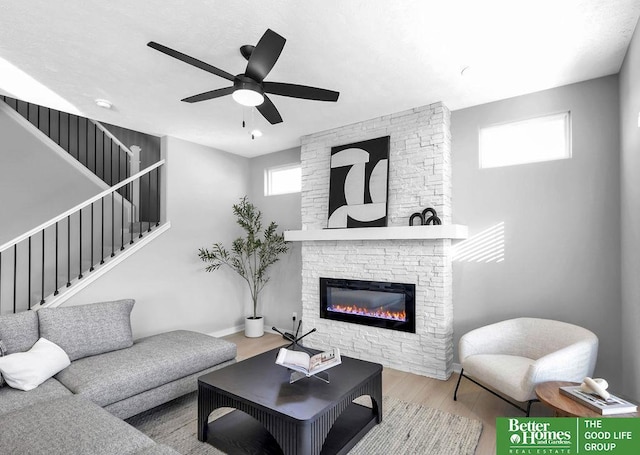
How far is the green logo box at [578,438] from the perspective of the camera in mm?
1812

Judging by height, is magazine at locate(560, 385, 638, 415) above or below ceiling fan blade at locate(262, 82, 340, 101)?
below

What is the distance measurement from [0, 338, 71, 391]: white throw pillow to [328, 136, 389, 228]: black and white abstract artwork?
2.86 meters

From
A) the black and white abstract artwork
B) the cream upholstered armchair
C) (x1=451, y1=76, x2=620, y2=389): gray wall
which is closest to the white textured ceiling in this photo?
(x1=451, y1=76, x2=620, y2=389): gray wall

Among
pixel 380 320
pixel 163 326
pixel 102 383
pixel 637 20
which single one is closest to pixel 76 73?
pixel 102 383

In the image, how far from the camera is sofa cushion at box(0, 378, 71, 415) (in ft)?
6.84

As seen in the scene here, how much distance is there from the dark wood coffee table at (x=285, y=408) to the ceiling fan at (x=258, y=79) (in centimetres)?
195

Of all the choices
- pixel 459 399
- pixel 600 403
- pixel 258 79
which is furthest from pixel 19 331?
pixel 600 403

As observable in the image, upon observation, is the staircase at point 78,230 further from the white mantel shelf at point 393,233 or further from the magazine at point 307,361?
the magazine at point 307,361

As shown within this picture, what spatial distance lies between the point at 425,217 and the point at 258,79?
2.27 m

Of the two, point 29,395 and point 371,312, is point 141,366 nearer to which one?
point 29,395

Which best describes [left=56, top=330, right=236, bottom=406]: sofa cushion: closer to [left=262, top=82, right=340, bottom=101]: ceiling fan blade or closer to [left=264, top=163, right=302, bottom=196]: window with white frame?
[left=262, top=82, right=340, bottom=101]: ceiling fan blade

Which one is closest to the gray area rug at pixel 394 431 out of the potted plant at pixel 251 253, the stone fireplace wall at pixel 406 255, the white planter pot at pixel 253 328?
the stone fireplace wall at pixel 406 255

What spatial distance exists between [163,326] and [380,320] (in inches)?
110

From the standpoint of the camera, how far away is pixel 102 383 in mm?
2406
